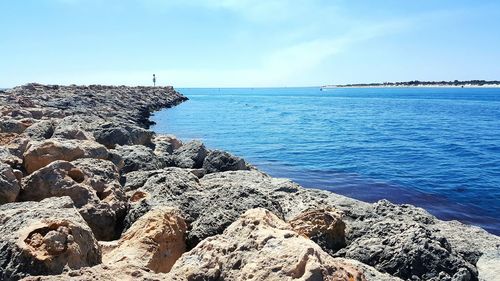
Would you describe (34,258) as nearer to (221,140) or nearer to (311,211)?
(311,211)

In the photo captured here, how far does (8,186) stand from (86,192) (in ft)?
3.26

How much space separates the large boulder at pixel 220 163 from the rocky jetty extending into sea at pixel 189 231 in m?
1.81

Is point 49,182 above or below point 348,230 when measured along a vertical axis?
above

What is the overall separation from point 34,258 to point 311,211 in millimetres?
3752

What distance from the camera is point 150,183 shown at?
7.58 meters

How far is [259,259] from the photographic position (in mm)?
3920

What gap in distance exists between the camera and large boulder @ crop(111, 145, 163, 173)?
10180mm

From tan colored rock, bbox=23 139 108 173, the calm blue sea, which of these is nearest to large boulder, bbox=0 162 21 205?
tan colored rock, bbox=23 139 108 173

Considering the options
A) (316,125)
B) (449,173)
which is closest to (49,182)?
(449,173)

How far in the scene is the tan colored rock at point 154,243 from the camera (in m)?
4.77

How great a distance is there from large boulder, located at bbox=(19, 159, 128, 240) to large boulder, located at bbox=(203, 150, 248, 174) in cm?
492

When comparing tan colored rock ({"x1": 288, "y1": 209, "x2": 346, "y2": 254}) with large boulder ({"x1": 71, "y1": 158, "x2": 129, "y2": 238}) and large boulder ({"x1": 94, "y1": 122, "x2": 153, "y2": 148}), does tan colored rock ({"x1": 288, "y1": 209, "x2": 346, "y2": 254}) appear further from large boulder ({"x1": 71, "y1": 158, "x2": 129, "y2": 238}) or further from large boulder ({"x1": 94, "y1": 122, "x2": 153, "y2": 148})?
large boulder ({"x1": 94, "y1": 122, "x2": 153, "y2": 148})

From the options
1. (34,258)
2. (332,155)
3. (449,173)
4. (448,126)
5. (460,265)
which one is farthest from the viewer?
(448,126)

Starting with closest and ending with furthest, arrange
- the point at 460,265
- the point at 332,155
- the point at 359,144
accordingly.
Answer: the point at 460,265, the point at 332,155, the point at 359,144
